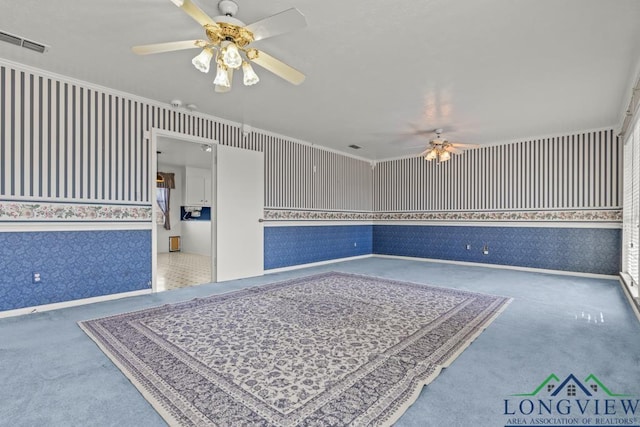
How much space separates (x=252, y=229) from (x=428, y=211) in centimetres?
455

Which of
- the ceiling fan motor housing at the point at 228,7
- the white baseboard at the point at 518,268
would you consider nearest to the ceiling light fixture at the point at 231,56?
the ceiling fan motor housing at the point at 228,7

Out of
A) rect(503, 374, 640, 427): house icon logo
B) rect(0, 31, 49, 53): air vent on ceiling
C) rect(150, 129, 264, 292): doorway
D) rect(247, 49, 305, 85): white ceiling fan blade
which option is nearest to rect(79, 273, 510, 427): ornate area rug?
rect(503, 374, 640, 427): house icon logo

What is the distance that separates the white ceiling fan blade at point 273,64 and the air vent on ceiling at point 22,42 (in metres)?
2.27

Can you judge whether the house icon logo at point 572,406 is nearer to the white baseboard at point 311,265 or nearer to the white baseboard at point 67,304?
the white baseboard at point 67,304

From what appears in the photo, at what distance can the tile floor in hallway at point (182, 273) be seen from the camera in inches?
200

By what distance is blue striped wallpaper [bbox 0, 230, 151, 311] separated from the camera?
3369 millimetres

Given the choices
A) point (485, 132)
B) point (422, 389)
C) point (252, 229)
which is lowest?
point (422, 389)

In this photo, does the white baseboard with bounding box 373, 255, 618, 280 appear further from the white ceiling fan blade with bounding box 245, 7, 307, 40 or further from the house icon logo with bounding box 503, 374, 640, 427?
the white ceiling fan blade with bounding box 245, 7, 307, 40

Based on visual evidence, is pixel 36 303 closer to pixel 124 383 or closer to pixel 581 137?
pixel 124 383

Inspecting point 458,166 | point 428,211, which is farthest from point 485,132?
point 428,211

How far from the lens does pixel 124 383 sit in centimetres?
200

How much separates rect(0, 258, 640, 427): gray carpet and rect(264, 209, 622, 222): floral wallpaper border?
7.00ft

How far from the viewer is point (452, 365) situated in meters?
2.25

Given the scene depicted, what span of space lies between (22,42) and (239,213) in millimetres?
3270
